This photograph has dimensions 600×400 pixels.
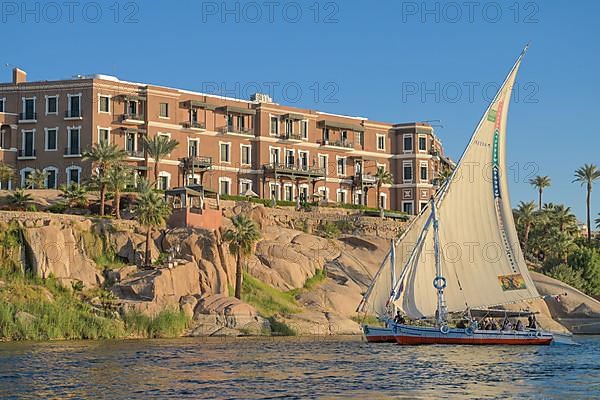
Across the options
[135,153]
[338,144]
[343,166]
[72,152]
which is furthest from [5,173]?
[343,166]

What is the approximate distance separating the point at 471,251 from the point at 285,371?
64.7 ft

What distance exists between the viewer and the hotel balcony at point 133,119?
3642 inches

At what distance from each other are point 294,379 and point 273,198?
57.8m

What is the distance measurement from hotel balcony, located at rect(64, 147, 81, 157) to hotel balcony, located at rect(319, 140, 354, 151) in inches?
1134

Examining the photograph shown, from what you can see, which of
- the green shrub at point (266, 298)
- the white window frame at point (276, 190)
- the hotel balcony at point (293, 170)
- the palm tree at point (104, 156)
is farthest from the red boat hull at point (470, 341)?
the white window frame at point (276, 190)

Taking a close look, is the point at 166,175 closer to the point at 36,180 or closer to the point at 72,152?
the point at 72,152

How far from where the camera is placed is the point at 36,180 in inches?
3430

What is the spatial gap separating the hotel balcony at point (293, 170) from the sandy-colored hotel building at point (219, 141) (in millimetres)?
127

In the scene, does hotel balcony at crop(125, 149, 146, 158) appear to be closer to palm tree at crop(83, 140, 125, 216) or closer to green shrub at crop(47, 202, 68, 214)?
palm tree at crop(83, 140, 125, 216)

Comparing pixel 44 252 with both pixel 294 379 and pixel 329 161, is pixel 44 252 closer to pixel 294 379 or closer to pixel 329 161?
pixel 294 379

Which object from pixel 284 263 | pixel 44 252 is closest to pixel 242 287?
pixel 284 263

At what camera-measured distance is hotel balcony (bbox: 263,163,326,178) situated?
333 feet

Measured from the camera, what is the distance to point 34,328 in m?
59.3

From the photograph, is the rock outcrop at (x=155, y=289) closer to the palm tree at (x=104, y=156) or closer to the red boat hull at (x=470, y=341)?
the palm tree at (x=104, y=156)
